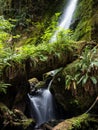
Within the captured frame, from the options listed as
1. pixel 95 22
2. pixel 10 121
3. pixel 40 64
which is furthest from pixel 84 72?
pixel 95 22

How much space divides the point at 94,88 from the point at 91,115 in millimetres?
730

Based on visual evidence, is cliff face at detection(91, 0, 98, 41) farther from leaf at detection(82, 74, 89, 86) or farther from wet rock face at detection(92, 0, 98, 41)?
leaf at detection(82, 74, 89, 86)

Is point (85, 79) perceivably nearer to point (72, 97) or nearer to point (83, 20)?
point (72, 97)

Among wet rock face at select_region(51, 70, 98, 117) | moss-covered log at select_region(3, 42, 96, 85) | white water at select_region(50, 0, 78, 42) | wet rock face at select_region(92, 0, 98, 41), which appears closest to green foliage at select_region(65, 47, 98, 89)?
wet rock face at select_region(51, 70, 98, 117)

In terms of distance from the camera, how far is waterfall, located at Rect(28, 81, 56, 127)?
30.2ft

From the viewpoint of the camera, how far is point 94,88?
754 centimetres

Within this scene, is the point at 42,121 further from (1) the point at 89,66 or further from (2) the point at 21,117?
(1) the point at 89,66

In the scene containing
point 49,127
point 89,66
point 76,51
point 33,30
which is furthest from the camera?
point 33,30

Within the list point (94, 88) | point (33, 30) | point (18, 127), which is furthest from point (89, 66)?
point (33, 30)

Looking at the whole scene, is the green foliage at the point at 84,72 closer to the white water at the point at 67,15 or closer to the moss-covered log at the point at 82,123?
the moss-covered log at the point at 82,123

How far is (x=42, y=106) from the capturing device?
31.5ft

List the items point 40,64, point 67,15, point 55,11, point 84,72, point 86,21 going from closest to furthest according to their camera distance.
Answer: point 84,72, point 40,64, point 86,21, point 67,15, point 55,11

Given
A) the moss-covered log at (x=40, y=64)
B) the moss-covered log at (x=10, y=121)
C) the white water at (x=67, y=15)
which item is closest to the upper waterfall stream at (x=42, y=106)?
the moss-covered log at (x=10, y=121)

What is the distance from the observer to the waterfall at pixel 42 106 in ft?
30.2
